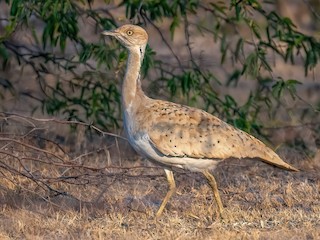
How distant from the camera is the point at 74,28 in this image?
806cm

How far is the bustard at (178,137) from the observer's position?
625 cm

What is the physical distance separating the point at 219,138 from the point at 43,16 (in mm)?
2034

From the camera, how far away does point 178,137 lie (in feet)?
20.6

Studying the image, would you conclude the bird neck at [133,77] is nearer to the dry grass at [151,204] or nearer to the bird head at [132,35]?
the bird head at [132,35]

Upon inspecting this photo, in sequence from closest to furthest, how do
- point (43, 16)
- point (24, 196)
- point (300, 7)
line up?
point (24, 196) < point (43, 16) < point (300, 7)

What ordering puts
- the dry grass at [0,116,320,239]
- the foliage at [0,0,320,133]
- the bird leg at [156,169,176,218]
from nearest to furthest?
the dry grass at [0,116,320,239]
the bird leg at [156,169,176,218]
the foliage at [0,0,320,133]

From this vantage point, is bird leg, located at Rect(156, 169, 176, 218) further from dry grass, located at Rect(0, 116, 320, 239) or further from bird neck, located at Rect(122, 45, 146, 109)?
bird neck, located at Rect(122, 45, 146, 109)

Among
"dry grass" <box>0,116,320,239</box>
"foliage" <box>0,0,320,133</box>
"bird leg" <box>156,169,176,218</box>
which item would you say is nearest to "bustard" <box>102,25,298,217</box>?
"bird leg" <box>156,169,176,218</box>

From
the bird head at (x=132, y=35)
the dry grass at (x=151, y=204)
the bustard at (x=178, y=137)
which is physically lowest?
the dry grass at (x=151, y=204)

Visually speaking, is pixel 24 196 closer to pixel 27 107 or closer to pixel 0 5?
pixel 27 107

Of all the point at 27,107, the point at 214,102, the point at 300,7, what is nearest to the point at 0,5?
the point at 27,107

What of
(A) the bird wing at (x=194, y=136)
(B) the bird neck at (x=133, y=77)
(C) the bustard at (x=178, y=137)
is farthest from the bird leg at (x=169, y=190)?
(B) the bird neck at (x=133, y=77)

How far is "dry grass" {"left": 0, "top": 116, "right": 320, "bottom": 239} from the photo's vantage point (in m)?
5.98

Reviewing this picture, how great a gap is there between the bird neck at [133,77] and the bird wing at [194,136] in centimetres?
15
